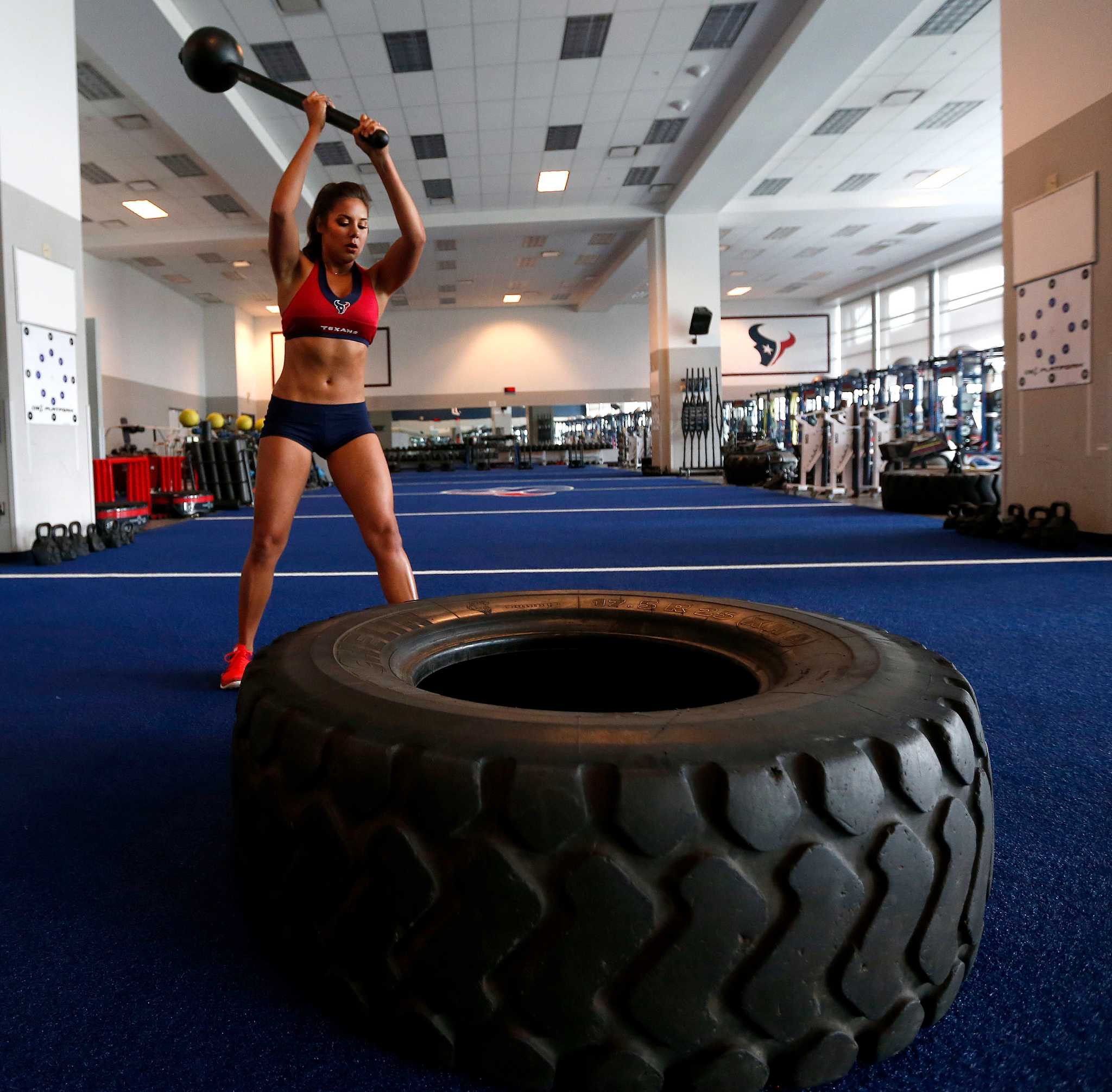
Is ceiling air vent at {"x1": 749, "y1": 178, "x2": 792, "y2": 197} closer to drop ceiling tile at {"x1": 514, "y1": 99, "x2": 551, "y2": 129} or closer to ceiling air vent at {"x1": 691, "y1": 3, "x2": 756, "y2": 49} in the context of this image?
drop ceiling tile at {"x1": 514, "y1": 99, "x2": 551, "y2": 129}

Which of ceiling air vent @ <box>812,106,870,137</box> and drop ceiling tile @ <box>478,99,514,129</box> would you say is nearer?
drop ceiling tile @ <box>478,99,514,129</box>

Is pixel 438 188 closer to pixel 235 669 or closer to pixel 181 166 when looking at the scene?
pixel 181 166

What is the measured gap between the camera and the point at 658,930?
1.91ft

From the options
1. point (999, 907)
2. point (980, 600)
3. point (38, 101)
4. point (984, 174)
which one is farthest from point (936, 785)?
point (984, 174)

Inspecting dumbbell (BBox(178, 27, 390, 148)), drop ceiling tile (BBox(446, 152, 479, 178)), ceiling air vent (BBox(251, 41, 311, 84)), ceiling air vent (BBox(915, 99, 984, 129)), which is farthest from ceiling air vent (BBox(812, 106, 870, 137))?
dumbbell (BBox(178, 27, 390, 148))

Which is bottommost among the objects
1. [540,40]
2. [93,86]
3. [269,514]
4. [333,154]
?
[269,514]

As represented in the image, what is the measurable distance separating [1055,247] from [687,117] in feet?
20.6

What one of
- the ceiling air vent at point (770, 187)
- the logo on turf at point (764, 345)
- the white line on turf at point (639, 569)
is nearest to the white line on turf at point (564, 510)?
the white line on turf at point (639, 569)

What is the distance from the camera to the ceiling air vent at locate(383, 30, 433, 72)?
743 centimetres

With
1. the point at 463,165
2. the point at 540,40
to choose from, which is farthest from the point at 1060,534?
the point at 463,165

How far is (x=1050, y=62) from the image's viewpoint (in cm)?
435

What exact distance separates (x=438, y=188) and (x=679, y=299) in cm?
420

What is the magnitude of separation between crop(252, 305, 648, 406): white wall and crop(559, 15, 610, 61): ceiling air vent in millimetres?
12254

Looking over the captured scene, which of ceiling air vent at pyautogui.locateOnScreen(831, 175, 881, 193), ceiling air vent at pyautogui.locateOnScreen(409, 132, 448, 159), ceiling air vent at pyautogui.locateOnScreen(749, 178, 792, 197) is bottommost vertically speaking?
ceiling air vent at pyautogui.locateOnScreen(409, 132, 448, 159)
